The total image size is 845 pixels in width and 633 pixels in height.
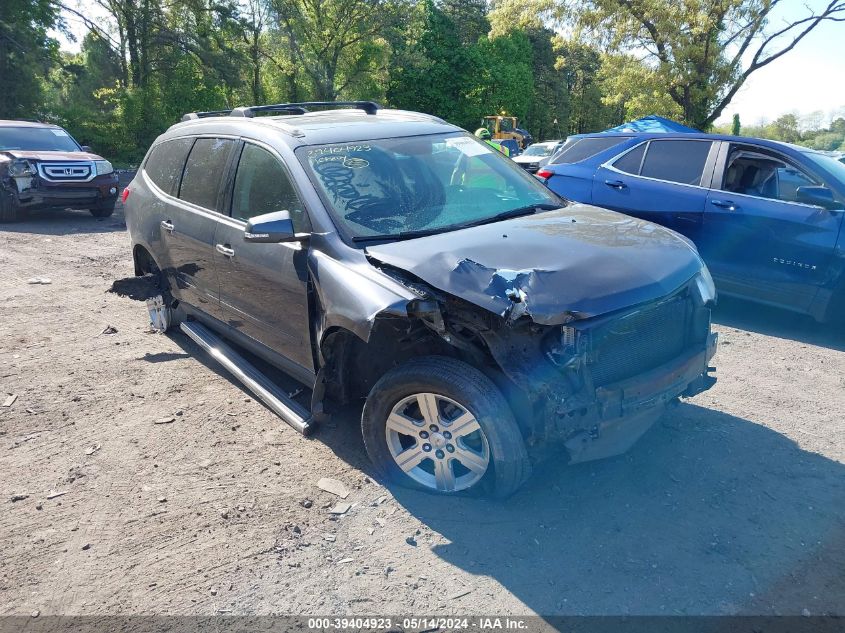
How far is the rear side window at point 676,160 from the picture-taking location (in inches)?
264

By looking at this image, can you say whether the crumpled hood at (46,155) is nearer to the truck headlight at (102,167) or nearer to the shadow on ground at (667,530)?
the truck headlight at (102,167)

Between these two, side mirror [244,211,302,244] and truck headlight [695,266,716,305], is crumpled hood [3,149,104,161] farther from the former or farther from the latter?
truck headlight [695,266,716,305]

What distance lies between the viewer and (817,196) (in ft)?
19.1

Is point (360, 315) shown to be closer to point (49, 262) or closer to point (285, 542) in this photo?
point (285, 542)

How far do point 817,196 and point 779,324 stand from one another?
1.27 m

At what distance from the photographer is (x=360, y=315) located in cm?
324

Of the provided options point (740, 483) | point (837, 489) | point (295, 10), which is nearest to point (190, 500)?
point (740, 483)

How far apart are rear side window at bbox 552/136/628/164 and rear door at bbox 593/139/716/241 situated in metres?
0.30

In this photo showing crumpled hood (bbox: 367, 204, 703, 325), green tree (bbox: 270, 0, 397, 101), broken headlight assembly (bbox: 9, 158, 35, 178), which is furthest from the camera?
green tree (bbox: 270, 0, 397, 101)

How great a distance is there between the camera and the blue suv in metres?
5.81

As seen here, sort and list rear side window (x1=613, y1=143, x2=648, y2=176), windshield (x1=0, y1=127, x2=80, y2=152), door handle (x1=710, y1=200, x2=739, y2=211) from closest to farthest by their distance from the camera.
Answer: door handle (x1=710, y1=200, x2=739, y2=211) → rear side window (x1=613, y1=143, x2=648, y2=176) → windshield (x1=0, y1=127, x2=80, y2=152)

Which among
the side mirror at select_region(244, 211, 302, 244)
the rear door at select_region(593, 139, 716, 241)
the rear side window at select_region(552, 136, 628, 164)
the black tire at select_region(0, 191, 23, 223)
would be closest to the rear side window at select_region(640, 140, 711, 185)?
the rear door at select_region(593, 139, 716, 241)

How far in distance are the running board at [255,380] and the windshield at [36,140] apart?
899 centimetres

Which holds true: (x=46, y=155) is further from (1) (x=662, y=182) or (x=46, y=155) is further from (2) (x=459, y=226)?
(2) (x=459, y=226)
